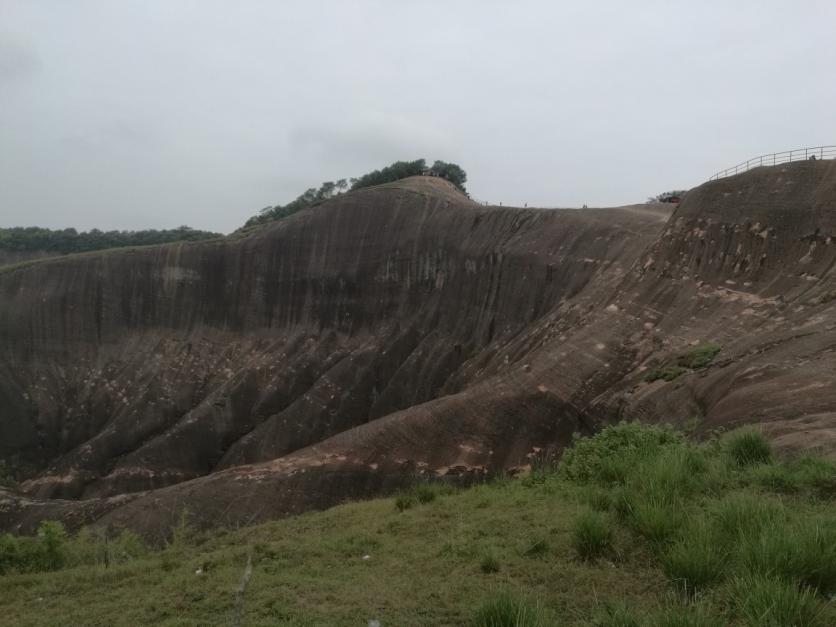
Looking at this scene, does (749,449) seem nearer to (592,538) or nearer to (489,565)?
(592,538)

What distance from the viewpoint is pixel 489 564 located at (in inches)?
227

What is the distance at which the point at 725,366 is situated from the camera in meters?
15.6

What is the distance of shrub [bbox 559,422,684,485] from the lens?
25.3 feet

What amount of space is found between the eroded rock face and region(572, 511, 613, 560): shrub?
401 cm

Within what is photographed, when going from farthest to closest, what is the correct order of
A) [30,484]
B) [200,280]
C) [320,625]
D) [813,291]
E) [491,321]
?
[200,280], [30,484], [491,321], [813,291], [320,625]

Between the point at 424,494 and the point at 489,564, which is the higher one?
the point at 489,564

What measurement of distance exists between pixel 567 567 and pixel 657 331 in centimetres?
1719

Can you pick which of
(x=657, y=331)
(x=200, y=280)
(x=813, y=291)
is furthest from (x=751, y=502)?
(x=200, y=280)

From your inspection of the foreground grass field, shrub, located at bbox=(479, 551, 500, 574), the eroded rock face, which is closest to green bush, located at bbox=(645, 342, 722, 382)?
the eroded rock face

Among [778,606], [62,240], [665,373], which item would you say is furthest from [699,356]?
[62,240]

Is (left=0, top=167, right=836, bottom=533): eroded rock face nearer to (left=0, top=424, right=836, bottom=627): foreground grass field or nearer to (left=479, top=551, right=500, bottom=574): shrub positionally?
(left=0, top=424, right=836, bottom=627): foreground grass field

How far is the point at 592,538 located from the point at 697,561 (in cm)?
117

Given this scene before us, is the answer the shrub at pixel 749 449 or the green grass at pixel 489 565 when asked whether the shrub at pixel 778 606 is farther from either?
the shrub at pixel 749 449

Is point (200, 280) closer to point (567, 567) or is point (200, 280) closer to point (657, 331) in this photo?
point (657, 331)
